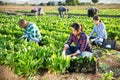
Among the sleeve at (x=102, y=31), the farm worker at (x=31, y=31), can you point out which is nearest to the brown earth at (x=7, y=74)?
the farm worker at (x=31, y=31)

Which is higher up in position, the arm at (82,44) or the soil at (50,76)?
the arm at (82,44)

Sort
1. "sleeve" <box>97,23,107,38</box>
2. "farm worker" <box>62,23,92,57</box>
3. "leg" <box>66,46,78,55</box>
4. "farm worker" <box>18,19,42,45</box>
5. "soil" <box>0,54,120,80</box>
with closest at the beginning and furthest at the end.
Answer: "soil" <box>0,54,120,80</box> < "farm worker" <box>62,23,92,57</box> < "leg" <box>66,46,78,55</box> < "farm worker" <box>18,19,42,45</box> < "sleeve" <box>97,23,107,38</box>

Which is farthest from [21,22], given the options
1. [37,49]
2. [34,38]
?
[37,49]

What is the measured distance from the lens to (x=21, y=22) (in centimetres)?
892

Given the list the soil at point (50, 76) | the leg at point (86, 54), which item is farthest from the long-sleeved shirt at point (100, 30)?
the soil at point (50, 76)

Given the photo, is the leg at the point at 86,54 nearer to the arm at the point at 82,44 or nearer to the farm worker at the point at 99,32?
the arm at the point at 82,44

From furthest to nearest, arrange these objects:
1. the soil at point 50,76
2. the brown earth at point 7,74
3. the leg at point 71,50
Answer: the leg at point 71,50, the brown earth at point 7,74, the soil at point 50,76

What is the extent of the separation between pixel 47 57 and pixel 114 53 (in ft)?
9.70

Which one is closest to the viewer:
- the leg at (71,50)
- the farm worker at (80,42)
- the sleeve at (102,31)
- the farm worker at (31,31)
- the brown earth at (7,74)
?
the brown earth at (7,74)

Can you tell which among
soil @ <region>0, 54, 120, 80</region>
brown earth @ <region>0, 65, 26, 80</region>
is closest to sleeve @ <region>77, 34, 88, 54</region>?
soil @ <region>0, 54, 120, 80</region>

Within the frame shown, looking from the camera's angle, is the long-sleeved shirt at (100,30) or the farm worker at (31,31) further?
the long-sleeved shirt at (100,30)

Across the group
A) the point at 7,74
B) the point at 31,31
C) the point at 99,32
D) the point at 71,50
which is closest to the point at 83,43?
the point at 71,50

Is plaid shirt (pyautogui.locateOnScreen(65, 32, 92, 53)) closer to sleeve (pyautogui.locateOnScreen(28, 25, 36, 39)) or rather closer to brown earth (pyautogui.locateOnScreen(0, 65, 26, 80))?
brown earth (pyautogui.locateOnScreen(0, 65, 26, 80))

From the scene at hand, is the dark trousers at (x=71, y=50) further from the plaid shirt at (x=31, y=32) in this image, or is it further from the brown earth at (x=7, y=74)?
the plaid shirt at (x=31, y=32)
